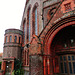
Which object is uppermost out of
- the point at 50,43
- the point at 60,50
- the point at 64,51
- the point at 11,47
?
Answer: the point at 11,47

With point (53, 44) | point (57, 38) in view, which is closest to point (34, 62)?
point (53, 44)

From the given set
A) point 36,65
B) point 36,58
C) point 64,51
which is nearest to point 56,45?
point 64,51

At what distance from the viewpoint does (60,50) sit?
31.9 ft

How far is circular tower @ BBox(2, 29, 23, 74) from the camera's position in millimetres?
20141

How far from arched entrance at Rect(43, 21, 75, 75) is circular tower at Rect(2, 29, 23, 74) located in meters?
12.9

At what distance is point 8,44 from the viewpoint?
72.5 ft

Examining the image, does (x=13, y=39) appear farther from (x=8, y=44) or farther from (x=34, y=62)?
(x=34, y=62)

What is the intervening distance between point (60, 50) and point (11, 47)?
15053mm

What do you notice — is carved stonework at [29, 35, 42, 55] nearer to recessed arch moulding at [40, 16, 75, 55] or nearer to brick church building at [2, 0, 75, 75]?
brick church building at [2, 0, 75, 75]

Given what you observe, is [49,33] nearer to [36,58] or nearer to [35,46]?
[35,46]

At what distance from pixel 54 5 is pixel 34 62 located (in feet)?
27.5

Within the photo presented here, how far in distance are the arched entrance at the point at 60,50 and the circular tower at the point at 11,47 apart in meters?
12.9

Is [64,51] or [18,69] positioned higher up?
[64,51]

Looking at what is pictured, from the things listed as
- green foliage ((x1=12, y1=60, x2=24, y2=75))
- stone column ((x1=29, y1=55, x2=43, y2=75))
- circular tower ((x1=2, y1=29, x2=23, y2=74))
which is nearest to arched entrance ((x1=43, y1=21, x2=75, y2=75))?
stone column ((x1=29, y1=55, x2=43, y2=75))
